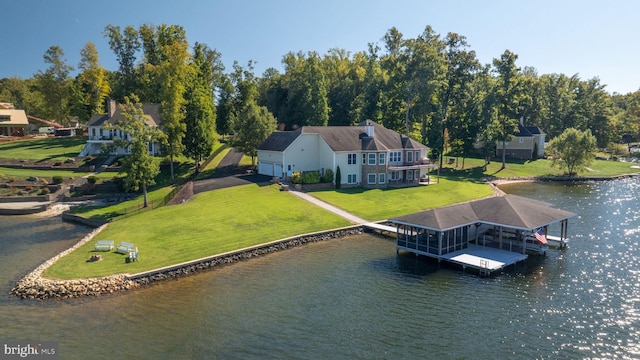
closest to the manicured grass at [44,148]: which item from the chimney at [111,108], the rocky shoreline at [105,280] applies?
the chimney at [111,108]

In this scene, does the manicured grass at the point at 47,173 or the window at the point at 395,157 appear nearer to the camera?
the window at the point at 395,157

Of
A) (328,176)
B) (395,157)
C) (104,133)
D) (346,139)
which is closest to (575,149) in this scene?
(395,157)

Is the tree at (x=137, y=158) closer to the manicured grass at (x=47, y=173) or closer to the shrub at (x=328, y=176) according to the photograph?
the manicured grass at (x=47, y=173)

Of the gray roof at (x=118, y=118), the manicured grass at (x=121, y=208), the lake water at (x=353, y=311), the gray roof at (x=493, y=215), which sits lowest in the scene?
the lake water at (x=353, y=311)

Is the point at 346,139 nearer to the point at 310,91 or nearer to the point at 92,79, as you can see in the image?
the point at 310,91

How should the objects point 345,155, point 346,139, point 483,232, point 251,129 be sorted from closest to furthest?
point 483,232, point 345,155, point 346,139, point 251,129
